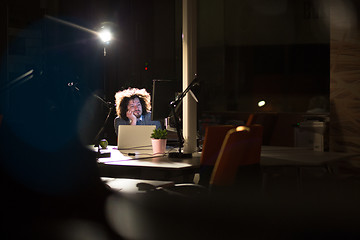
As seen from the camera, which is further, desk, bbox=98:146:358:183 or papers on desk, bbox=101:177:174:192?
desk, bbox=98:146:358:183

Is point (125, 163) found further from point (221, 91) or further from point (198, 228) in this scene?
point (221, 91)

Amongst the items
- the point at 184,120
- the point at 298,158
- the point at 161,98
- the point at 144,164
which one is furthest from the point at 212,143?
the point at 161,98

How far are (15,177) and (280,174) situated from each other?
5.41 m

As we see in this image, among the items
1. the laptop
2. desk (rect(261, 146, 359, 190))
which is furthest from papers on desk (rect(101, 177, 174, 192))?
the laptop

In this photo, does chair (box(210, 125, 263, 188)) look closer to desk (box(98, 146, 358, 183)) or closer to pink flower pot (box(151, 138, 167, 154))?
desk (box(98, 146, 358, 183))

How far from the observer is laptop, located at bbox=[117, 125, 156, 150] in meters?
3.79

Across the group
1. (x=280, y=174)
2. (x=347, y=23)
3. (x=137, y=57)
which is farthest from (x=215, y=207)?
(x=137, y=57)

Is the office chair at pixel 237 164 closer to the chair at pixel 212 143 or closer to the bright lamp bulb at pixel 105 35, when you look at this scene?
the chair at pixel 212 143

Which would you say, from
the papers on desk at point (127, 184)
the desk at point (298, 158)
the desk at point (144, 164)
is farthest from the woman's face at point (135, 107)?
the papers on desk at point (127, 184)

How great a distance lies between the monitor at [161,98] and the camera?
12.1 feet

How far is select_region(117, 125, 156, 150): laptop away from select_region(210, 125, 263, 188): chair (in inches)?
61.7

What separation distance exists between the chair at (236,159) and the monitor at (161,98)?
4.97 ft

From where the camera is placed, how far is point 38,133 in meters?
1.34

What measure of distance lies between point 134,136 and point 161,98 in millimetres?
441
